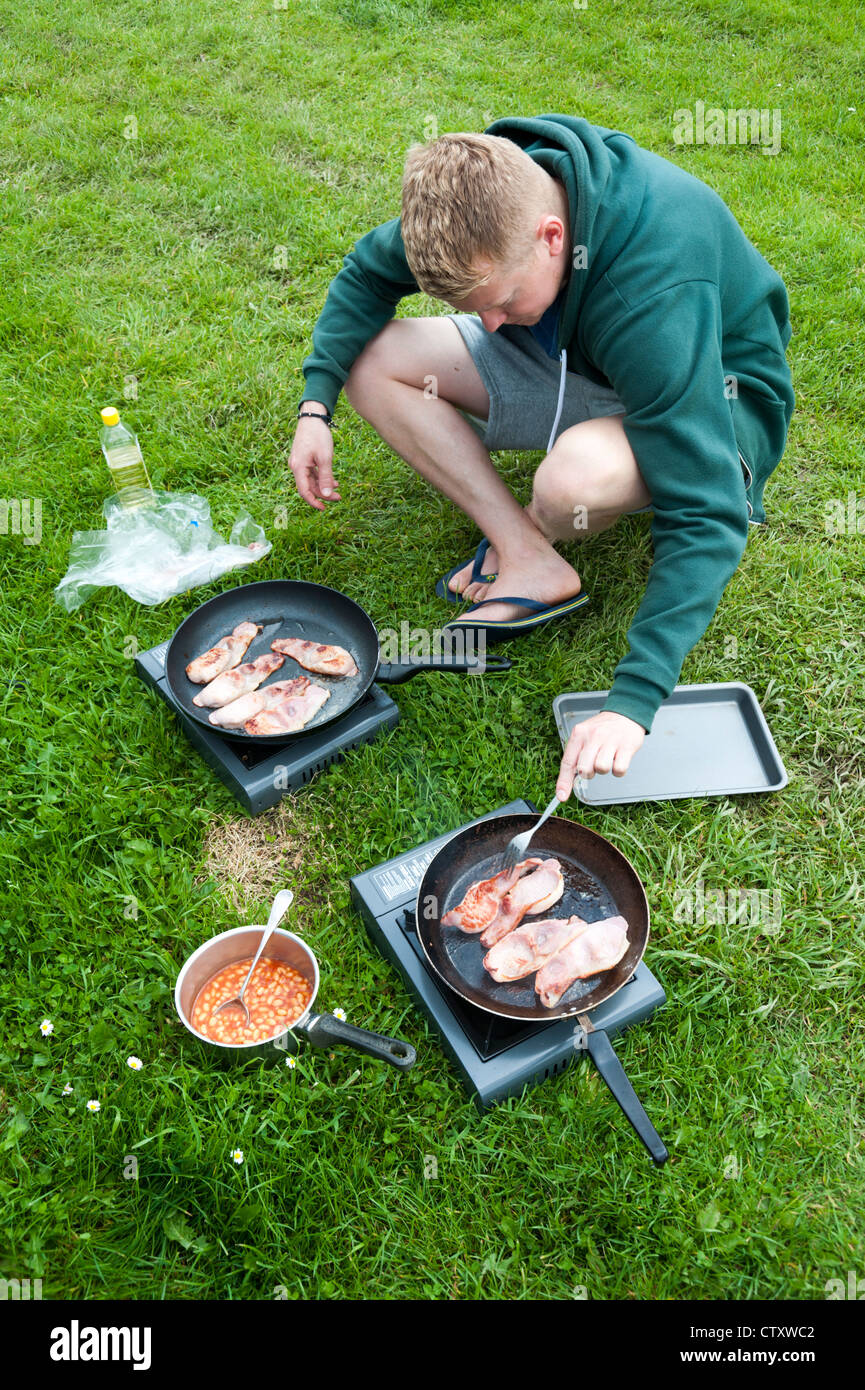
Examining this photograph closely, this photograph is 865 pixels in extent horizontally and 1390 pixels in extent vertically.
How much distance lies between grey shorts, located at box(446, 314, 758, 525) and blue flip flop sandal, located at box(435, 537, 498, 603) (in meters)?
0.37

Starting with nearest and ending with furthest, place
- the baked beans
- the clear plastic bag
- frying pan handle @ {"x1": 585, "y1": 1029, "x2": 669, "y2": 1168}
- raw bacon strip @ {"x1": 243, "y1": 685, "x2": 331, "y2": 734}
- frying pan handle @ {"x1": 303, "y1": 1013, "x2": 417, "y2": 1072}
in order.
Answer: frying pan handle @ {"x1": 585, "y1": 1029, "x2": 669, "y2": 1168} → frying pan handle @ {"x1": 303, "y1": 1013, "x2": 417, "y2": 1072} → the baked beans → raw bacon strip @ {"x1": 243, "y1": 685, "x2": 331, "y2": 734} → the clear plastic bag

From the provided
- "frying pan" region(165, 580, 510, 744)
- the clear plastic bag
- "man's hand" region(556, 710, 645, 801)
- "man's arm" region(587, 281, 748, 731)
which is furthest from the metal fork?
the clear plastic bag

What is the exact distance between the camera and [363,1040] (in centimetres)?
199

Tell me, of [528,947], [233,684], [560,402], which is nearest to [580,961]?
[528,947]

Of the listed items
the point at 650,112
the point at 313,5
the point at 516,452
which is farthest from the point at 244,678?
the point at 313,5

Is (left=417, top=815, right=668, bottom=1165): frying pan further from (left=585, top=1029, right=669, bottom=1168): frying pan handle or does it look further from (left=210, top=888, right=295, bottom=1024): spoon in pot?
(left=210, top=888, right=295, bottom=1024): spoon in pot

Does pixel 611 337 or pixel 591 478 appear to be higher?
pixel 611 337

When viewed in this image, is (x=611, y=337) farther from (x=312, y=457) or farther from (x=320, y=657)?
(x=320, y=657)

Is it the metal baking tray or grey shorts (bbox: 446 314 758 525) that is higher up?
grey shorts (bbox: 446 314 758 525)

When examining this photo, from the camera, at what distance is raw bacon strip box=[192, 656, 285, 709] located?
102 inches

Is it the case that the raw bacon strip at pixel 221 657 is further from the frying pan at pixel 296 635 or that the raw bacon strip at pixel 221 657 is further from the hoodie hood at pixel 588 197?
the hoodie hood at pixel 588 197

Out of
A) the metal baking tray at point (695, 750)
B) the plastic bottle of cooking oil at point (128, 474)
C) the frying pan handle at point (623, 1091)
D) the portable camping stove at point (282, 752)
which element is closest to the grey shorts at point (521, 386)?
the metal baking tray at point (695, 750)

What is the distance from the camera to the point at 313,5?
607 centimetres

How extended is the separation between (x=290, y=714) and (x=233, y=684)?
0.21m
